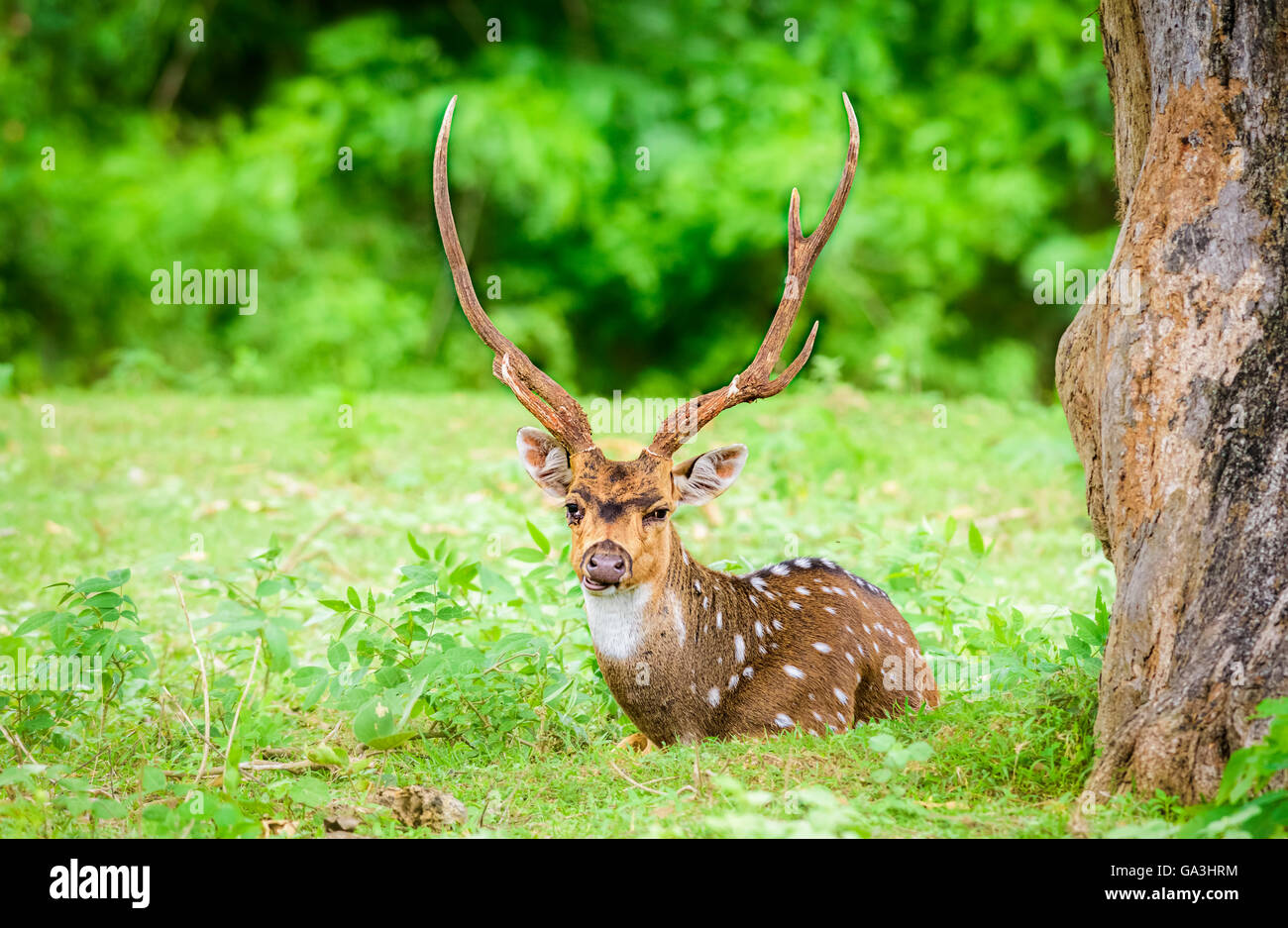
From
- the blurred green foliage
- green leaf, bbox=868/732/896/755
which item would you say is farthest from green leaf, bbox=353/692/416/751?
the blurred green foliage

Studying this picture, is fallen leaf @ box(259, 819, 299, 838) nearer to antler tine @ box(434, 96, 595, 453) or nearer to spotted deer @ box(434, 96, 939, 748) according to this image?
spotted deer @ box(434, 96, 939, 748)

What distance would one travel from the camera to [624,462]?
4285 millimetres

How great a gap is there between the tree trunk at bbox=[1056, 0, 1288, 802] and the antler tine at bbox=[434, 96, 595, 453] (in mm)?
1681

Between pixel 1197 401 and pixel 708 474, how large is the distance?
1578mm

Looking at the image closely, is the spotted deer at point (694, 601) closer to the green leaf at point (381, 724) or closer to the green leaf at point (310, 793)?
the green leaf at point (381, 724)

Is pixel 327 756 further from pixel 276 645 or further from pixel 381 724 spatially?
pixel 276 645

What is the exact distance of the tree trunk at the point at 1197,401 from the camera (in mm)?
3262

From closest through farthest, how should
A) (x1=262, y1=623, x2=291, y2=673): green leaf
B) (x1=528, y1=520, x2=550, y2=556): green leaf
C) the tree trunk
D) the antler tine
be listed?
the tree trunk, (x1=262, y1=623, x2=291, y2=673): green leaf, the antler tine, (x1=528, y1=520, x2=550, y2=556): green leaf

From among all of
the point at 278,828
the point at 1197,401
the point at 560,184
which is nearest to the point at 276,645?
the point at 278,828

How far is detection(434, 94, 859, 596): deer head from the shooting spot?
405 cm

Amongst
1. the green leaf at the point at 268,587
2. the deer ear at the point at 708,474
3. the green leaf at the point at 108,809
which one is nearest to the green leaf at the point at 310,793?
the green leaf at the point at 108,809
